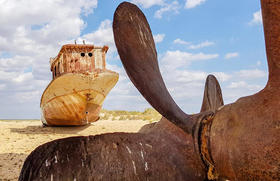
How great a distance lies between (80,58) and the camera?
8.31 m

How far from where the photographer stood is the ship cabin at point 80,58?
8133 millimetres

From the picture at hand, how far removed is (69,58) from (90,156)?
23.9 feet

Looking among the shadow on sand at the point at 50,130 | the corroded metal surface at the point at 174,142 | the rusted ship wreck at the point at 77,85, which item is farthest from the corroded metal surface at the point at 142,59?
the shadow on sand at the point at 50,130

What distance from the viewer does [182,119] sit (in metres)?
1.35

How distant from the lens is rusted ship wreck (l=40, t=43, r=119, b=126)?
26.3 ft

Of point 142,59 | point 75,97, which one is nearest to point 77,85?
point 75,97

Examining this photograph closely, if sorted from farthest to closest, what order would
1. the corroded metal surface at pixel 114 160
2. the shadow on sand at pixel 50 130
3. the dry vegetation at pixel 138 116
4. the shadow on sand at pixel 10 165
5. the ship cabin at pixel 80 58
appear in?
1. the dry vegetation at pixel 138 116
2. the ship cabin at pixel 80 58
3. the shadow on sand at pixel 50 130
4. the shadow on sand at pixel 10 165
5. the corroded metal surface at pixel 114 160

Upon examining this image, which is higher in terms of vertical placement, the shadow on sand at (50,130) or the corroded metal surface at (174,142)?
the corroded metal surface at (174,142)

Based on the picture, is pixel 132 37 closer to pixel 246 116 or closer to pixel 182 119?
pixel 182 119

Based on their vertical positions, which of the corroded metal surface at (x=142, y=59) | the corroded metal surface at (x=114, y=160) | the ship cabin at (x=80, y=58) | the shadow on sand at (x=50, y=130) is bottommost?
the shadow on sand at (x=50, y=130)

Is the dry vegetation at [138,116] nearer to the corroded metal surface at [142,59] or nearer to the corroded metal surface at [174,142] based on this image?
the corroded metal surface at [142,59]

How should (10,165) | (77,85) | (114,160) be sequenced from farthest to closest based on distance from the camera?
(77,85) → (10,165) → (114,160)

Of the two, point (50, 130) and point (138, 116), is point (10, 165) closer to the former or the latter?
point (50, 130)

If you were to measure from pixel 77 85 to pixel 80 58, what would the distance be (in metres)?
0.90
